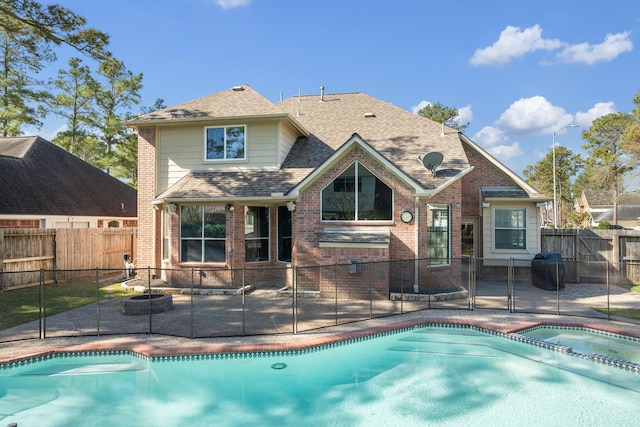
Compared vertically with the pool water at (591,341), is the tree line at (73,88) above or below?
above

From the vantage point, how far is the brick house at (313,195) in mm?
12508

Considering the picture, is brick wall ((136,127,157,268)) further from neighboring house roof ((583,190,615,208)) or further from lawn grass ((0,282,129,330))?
neighboring house roof ((583,190,615,208))

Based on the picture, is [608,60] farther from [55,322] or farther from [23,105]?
[23,105]

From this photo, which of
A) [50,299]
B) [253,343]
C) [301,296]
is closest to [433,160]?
[301,296]

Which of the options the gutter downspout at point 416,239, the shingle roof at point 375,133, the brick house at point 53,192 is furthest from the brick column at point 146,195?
the gutter downspout at point 416,239

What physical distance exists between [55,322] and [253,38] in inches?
502

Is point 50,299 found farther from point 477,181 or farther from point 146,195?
point 477,181

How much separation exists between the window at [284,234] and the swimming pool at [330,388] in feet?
21.1

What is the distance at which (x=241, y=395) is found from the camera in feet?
21.1

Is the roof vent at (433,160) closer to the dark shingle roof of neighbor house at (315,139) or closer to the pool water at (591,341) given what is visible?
the dark shingle roof of neighbor house at (315,139)

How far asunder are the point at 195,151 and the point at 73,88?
2432cm

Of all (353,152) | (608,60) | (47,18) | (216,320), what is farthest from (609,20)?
(47,18)

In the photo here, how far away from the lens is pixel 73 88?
31.5m

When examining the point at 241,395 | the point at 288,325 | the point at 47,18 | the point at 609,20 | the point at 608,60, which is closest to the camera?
the point at 241,395
